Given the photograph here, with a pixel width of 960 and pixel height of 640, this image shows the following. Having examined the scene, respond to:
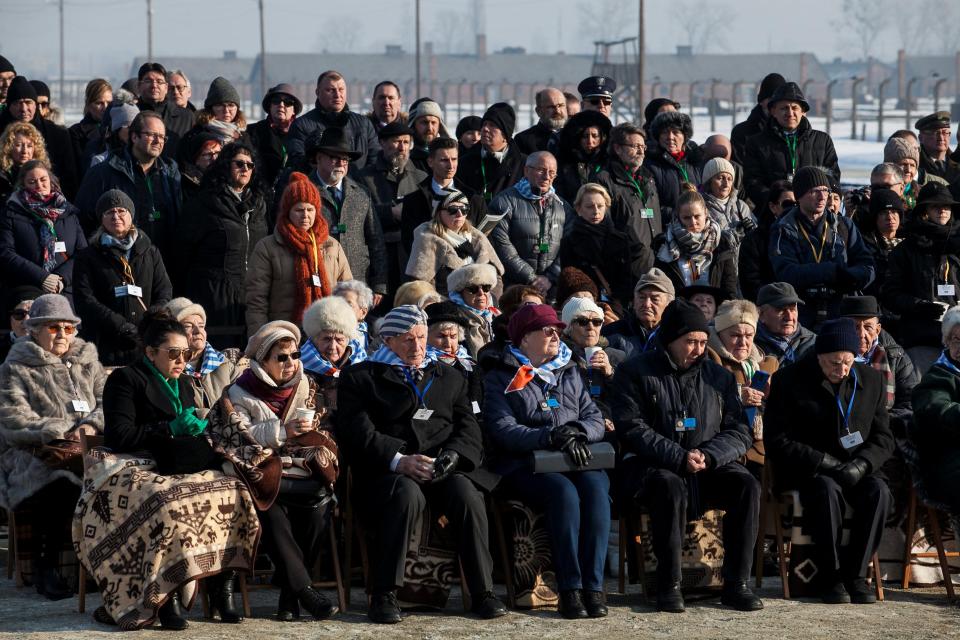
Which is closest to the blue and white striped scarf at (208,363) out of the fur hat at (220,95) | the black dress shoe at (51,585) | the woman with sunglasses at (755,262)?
the black dress shoe at (51,585)

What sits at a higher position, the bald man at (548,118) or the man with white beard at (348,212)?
the bald man at (548,118)

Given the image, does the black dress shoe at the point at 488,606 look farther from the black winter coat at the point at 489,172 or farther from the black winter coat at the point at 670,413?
the black winter coat at the point at 489,172

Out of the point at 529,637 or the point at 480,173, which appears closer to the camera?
the point at 529,637

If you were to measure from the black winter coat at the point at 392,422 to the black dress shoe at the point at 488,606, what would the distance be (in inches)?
23.0

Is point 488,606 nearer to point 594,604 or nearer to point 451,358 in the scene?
point 594,604

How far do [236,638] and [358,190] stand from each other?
4460mm

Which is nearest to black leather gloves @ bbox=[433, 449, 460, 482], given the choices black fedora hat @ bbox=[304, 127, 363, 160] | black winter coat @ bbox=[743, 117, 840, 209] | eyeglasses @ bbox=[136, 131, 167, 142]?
black fedora hat @ bbox=[304, 127, 363, 160]

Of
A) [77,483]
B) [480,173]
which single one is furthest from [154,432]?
[480,173]

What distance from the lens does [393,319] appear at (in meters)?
7.52

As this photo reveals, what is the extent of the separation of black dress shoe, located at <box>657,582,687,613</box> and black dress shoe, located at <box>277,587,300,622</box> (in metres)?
1.74

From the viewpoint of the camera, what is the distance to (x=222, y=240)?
10.0 metres

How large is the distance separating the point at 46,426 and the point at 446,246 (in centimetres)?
317

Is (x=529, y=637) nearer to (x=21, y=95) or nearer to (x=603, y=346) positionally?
(x=603, y=346)

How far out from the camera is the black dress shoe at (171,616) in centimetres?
673
